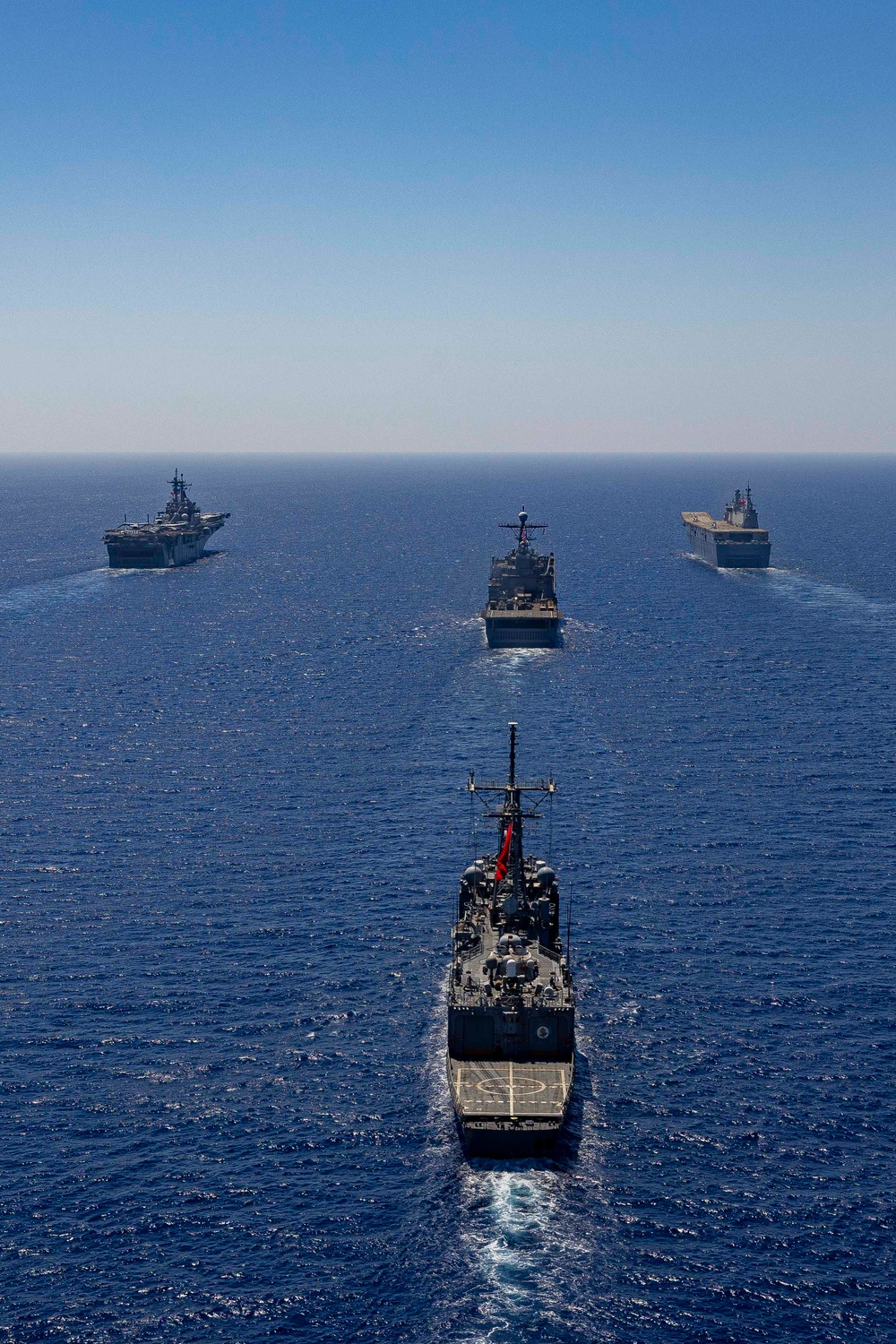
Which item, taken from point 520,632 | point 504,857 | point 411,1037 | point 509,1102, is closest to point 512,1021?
point 509,1102

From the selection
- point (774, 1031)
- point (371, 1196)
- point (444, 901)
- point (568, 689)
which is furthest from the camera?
point (568, 689)

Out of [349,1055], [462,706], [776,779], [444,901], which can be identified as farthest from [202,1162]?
[462,706]

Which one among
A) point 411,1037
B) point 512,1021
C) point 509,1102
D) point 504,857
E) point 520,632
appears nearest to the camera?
point 509,1102

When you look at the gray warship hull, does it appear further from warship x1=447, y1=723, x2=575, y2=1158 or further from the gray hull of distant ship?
warship x1=447, y1=723, x2=575, y2=1158

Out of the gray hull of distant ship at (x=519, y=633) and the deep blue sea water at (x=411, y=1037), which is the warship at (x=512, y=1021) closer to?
the deep blue sea water at (x=411, y=1037)

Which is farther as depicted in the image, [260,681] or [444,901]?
[260,681]

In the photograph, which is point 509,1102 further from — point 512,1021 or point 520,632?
point 520,632

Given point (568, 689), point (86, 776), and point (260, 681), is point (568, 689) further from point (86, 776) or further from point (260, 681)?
point (86, 776)

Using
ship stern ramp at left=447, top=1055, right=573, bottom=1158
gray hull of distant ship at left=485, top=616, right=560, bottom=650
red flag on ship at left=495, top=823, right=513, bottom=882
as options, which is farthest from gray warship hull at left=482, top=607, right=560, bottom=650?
ship stern ramp at left=447, top=1055, right=573, bottom=1158
